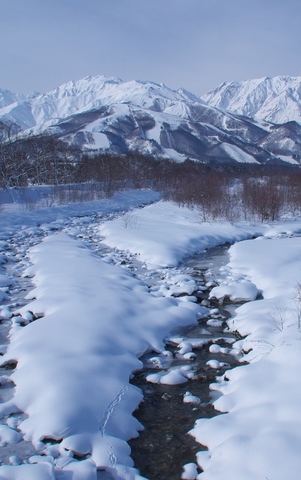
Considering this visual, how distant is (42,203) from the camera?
1262 inches

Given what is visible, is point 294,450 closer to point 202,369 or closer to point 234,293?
point 202,369

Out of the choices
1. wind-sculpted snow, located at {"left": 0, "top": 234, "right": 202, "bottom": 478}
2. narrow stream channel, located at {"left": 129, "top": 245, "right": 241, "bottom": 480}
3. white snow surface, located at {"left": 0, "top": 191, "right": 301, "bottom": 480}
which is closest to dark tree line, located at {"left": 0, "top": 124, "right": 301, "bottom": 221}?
white snow surface, located at {"left": 0, "top": 191, "right": 301, "bottom": 480}

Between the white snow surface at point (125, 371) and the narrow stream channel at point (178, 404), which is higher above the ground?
the white snow surface at point (125, 371)

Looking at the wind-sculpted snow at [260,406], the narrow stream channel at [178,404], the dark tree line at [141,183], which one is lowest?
the narrow stream channel at [178,404]

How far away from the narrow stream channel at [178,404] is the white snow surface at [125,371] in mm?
141

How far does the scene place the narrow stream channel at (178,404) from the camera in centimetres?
439

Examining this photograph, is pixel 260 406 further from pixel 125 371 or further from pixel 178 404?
pixel 125 371

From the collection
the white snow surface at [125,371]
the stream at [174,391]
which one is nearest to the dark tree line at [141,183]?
the white snow surface at [125,371]

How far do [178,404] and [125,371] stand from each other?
0.99 meters

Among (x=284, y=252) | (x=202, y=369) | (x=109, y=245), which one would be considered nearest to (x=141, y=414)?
(x=202, y=369)

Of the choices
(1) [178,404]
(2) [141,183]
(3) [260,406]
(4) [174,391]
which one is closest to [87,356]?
(4) [174,391]

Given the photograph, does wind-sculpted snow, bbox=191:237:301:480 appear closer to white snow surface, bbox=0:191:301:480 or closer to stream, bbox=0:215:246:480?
white snow surface, bbox=0:191:301:480

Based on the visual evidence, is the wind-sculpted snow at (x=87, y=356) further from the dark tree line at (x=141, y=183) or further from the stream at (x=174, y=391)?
the dark tree line at (x=141, y=183)

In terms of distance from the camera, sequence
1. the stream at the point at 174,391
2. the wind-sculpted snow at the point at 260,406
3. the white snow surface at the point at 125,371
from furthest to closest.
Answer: the stream at the point at 174,391 → the white snow surface at the point at 125,371 → the wind-sculpted snow at the point at 260,406
